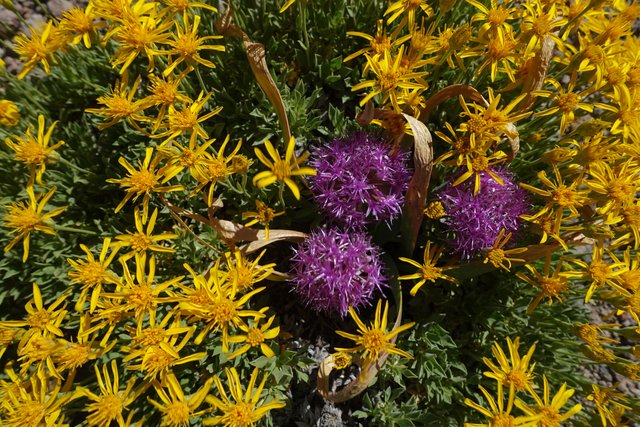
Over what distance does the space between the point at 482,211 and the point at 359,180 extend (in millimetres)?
872

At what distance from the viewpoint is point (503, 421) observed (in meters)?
2.61

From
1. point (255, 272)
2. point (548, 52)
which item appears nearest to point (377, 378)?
point (255, 272)

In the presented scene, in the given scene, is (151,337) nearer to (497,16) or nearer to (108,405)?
(108,405)

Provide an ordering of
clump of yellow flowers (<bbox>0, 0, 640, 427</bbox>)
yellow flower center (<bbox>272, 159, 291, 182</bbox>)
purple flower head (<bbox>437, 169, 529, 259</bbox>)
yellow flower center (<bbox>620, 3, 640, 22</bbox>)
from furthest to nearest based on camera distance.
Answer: yellow flower center (<bbox>620, 3, 640, 22</bbox>) → purple flower head (<bbox>437, 169, 529, 259</bbox>) → clump of yellow flowers (<bbox>0, 0, 640, 427</bbox>) → yellow flower center (<bbox>272, 159, 291, 182</bbox>)

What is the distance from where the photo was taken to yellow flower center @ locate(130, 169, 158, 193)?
2.79 metres

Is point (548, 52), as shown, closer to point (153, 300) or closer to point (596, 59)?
point (596, 59)

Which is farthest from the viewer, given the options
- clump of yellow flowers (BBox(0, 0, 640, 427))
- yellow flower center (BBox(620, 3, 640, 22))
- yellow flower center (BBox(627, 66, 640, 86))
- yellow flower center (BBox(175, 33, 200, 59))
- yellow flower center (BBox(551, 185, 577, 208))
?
yellow flower center (BBox(620, 3, 640, 22))

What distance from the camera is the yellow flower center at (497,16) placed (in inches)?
111

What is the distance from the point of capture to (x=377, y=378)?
3262 millimetres

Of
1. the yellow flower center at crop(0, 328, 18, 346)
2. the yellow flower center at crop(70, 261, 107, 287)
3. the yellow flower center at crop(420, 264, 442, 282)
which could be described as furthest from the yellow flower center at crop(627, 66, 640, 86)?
the yellow flower center at crop(0, 328, 18, 346)

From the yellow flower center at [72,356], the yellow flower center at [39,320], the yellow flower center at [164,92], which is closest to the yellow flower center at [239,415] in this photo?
the yellow flower center at [72,356]

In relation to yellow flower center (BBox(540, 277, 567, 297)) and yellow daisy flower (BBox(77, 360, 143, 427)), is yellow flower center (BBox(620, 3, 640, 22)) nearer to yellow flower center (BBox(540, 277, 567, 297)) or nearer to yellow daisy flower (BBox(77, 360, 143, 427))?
yellow flower center (BBox(540, 277, 567, 297))

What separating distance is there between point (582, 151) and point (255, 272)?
89.7 inches

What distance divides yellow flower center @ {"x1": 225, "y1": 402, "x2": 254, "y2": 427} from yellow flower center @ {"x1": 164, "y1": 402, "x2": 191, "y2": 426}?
9.6 inches
